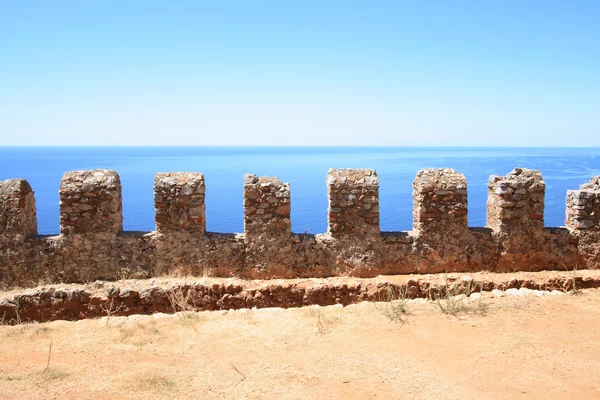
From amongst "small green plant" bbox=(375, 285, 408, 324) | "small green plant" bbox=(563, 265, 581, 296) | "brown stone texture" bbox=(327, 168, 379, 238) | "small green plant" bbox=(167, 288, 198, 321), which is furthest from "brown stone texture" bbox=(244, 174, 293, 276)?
"small green plant" bbox=(563, 265, 581, 296)

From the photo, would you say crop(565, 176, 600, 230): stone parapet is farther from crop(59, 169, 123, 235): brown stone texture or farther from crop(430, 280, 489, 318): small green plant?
crop(59, 169, 123, 235): brown stone texture

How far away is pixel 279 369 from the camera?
530cm

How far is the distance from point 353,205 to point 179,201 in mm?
2792

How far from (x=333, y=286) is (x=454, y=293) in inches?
72.7

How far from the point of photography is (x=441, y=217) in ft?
27.2

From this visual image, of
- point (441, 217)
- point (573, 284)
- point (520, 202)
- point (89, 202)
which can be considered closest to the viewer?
point (573, 284)

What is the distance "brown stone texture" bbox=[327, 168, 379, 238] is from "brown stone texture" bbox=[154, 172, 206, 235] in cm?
211

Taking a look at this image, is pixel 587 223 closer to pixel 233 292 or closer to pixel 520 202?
pixel 520 202

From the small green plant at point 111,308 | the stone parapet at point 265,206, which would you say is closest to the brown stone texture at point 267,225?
the stone parapet at point 265,206

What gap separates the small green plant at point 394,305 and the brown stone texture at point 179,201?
312cm

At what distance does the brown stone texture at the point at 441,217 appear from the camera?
8.21 metres

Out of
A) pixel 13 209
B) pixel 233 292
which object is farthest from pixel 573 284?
pixel 13 209

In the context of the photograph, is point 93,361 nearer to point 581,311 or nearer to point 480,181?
point 581,311

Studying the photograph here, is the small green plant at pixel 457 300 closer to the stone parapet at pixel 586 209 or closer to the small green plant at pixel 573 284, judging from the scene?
the small green plant at pixel 573 284
